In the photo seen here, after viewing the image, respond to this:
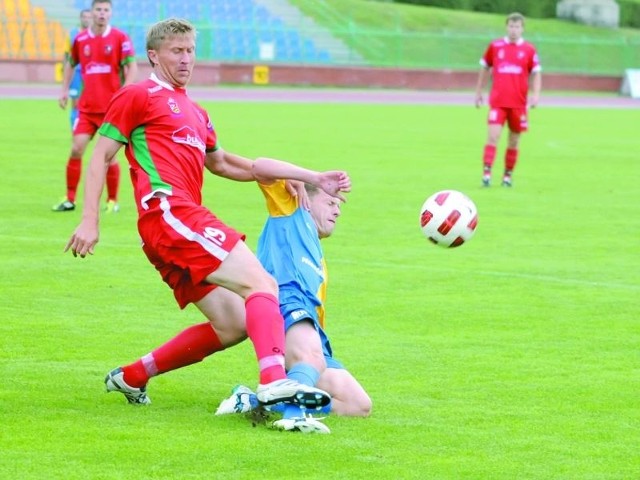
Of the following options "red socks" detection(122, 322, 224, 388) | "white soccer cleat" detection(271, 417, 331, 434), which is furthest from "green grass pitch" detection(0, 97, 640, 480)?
"red socks" detection(122, 322, 224, 388)

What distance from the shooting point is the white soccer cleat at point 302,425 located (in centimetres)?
591

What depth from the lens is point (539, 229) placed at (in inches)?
554

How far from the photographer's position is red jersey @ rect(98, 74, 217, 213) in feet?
20.2

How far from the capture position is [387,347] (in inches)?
323

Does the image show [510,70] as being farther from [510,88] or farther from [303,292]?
[303,292]

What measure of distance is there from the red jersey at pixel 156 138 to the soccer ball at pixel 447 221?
2113 millimetres

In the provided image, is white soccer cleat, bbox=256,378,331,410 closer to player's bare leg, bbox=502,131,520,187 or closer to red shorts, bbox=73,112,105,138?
red shorts, bbox=73,112,105,138

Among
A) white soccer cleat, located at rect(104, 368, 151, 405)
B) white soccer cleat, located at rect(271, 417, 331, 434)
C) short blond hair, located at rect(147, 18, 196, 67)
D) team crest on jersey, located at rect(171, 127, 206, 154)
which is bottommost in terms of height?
white soccer cleat, located at rect(104, 368, 151, 405)

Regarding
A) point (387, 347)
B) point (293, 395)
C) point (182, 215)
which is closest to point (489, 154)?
point (387, 347)

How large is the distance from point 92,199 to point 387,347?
2658mm

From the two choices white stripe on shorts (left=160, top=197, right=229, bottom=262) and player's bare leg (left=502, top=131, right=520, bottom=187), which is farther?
player's bare leg (left=502, top=131, right=520, bottom=187)

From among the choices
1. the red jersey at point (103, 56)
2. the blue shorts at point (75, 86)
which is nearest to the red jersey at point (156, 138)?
the red jersey at point (103, 56)

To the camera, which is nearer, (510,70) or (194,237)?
(194,237)

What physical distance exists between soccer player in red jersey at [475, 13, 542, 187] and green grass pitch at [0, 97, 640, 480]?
0.75 metres
